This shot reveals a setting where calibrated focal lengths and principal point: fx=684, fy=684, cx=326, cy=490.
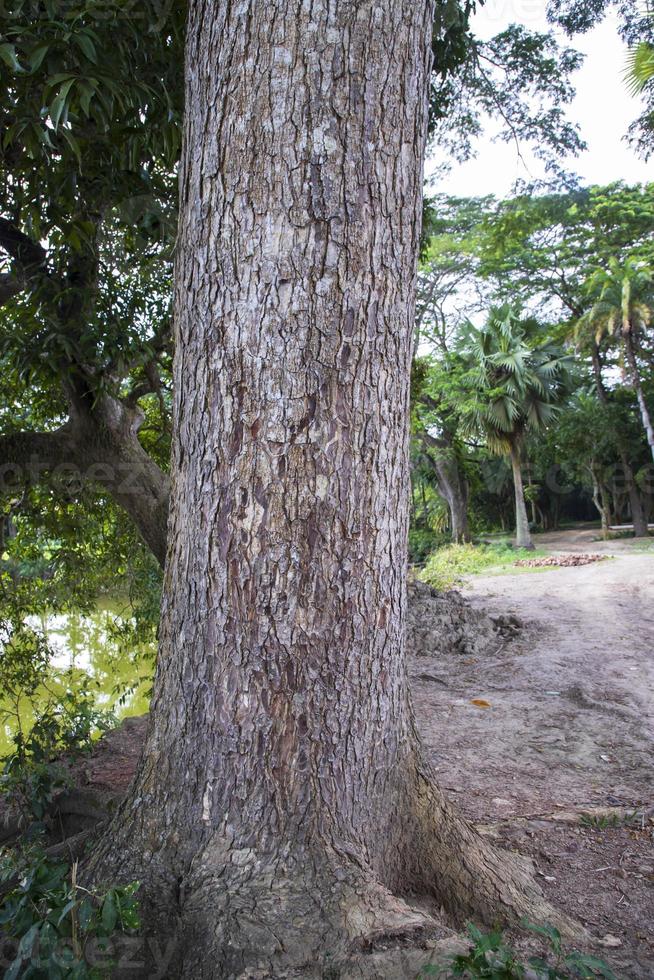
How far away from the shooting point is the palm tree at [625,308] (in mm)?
18156

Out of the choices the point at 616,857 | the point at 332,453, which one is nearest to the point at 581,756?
the point at 616,857

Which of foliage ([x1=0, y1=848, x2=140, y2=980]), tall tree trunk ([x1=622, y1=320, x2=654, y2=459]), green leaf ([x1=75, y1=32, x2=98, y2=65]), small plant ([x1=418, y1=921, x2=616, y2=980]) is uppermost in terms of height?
tall tree trunk ([x1=622, y1=320, x2=654, y2=459])

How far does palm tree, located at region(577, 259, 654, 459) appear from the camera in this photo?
715 inches

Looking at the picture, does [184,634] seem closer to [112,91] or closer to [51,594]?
[112,91]

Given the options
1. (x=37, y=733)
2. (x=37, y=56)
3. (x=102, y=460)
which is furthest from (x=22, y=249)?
(x=37, y=733)

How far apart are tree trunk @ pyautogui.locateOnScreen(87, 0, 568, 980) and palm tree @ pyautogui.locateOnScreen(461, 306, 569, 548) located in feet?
57.4

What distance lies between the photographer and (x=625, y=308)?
1803 cm

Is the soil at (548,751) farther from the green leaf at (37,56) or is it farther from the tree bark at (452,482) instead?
the tree bark at (452,482)

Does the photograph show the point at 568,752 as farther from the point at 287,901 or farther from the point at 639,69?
the point at 639,69

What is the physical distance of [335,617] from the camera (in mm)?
1834

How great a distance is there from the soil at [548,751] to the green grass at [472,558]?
23.6 ft

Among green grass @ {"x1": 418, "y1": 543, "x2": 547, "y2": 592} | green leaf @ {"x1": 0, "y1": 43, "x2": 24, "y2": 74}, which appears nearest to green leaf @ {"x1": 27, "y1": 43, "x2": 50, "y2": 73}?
green leaf @ {"x1": 0, "y1": 43, "x2": 24, "y2": 74}

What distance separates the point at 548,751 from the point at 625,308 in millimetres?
16846

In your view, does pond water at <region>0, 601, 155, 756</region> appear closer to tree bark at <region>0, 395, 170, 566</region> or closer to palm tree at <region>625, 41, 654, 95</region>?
tree bark at <region>0, 395, 170, 566</region>
